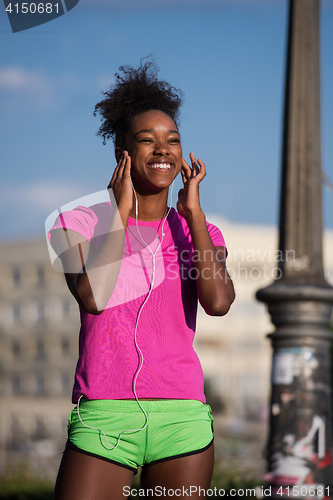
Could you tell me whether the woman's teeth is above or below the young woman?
above

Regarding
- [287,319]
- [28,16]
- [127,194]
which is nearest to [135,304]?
[127,194]

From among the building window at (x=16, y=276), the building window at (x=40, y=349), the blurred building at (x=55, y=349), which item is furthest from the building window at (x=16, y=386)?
the building window at (x=16, y=276)

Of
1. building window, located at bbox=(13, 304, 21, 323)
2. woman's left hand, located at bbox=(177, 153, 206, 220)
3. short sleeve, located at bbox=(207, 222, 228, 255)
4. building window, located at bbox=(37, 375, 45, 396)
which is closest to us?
woman's left hand, located at bbox=(177, 153, 206, 220)

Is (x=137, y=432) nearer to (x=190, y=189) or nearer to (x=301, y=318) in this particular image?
(x=190, y=189)

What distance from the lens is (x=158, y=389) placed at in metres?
2.44

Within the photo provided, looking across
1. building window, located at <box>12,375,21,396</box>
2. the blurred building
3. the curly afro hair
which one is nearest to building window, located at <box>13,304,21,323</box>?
the blurred building

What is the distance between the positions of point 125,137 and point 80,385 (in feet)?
3.36

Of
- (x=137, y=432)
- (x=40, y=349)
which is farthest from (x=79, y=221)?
(x=40, y=349)

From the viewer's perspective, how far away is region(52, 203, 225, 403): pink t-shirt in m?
2.44

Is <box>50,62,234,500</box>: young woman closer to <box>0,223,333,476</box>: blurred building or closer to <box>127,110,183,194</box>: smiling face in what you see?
<box>127,110,183,194</box>: smiling face

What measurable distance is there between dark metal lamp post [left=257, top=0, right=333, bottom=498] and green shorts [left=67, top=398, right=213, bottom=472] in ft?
8.56

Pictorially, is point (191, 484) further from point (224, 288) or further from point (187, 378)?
point (224, 288)

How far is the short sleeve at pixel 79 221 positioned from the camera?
2512 millimetres

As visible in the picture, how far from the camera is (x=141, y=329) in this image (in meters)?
2.47
